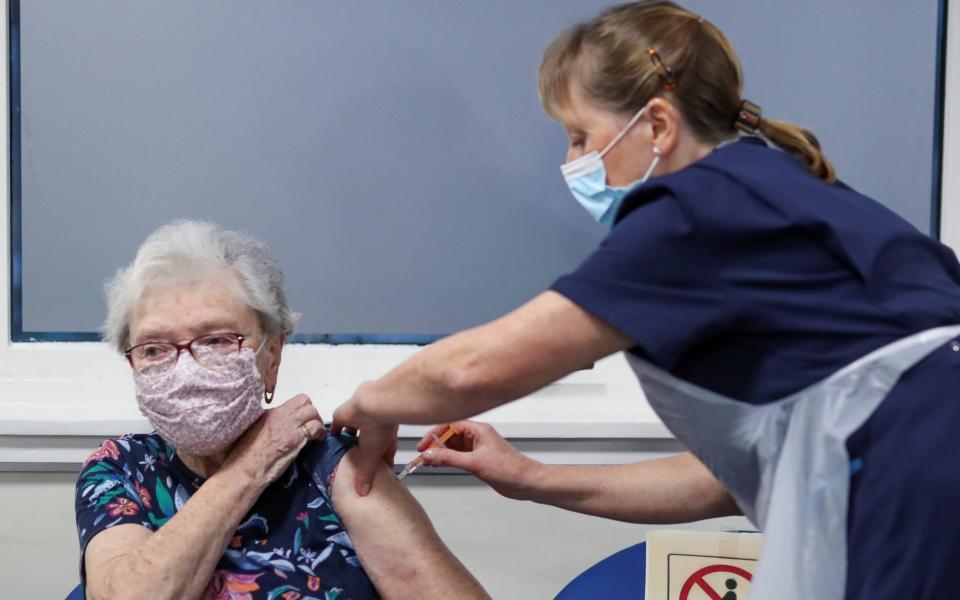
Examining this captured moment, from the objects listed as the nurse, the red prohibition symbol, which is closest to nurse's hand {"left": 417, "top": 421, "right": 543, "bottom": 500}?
the red prohibition symbol

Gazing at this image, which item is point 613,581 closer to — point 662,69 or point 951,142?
point 662,69

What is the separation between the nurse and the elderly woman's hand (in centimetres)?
42

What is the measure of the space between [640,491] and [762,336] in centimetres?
60

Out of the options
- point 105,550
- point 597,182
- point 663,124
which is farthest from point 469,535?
point 663,124

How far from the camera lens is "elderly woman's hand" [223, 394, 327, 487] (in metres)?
1.54

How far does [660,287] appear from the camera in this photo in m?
1.02

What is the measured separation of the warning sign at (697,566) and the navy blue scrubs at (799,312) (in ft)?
1.67

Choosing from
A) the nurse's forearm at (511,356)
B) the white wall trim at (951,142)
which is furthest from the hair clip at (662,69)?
the white wall trim at (951,142)

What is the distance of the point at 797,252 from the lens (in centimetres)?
106

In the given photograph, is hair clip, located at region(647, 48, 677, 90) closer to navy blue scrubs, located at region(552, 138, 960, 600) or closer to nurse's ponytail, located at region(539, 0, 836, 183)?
nurse's ponytail, located at region(539, 0, 836, 183)

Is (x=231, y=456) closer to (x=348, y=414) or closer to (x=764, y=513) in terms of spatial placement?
(x=348, y=414)

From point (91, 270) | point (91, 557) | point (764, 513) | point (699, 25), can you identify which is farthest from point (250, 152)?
point (764, 513)

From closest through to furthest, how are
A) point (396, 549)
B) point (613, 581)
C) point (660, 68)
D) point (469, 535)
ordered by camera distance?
point (660, 68)
point (396, 549)
point (613, 581)
point (469, 535)

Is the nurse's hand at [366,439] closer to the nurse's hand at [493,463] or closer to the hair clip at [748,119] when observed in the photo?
the nurse's hand at [493,463]
